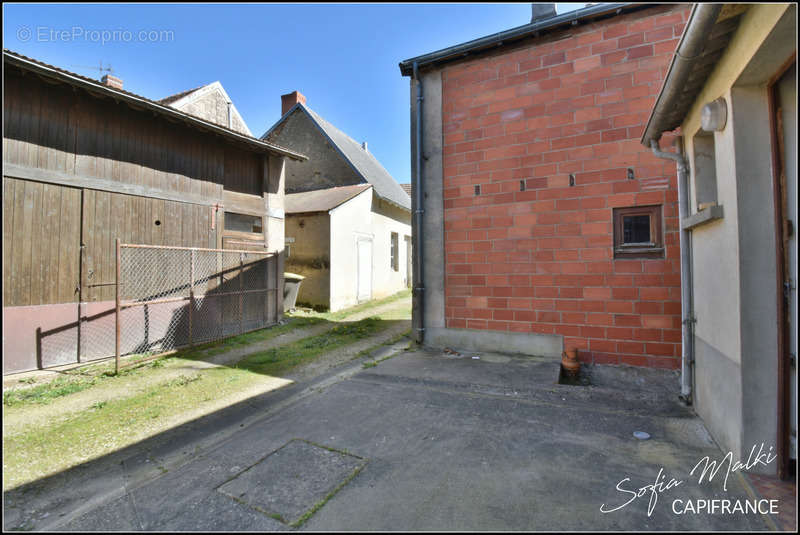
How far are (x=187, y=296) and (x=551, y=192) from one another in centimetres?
710

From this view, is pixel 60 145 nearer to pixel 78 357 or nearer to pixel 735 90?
pixel 78 357

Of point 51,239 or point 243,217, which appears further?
point 243,217

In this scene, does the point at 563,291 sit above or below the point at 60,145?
below

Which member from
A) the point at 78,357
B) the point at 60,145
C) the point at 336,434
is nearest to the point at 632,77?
the point at 336,434

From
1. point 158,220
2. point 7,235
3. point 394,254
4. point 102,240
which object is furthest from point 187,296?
point 394,254

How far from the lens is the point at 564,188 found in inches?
210

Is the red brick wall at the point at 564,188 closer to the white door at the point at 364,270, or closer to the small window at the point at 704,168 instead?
the small window at the point at 704,168

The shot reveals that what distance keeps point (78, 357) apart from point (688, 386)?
8439mm

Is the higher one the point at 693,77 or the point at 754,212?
the point at 693,77

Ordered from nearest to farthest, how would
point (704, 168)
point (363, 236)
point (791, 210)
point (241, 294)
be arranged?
point (791, 210), point (704, 168), point (241, 294), point (363, 236)

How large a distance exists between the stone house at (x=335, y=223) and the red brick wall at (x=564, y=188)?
5.89m

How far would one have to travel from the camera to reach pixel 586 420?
343 cm

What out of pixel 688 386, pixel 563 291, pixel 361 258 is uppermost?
pixel 361 258

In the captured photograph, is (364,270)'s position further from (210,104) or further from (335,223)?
(210,104)
